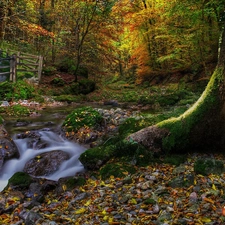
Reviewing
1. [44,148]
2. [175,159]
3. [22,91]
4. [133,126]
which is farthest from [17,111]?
[175,159]

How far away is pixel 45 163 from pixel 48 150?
37.7 inches

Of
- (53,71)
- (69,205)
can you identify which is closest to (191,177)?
(69,205)

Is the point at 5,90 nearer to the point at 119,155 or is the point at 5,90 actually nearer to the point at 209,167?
the point at 119,155

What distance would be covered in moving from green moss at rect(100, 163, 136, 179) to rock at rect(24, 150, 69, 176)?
4.85 feet

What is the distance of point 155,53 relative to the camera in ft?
66.3

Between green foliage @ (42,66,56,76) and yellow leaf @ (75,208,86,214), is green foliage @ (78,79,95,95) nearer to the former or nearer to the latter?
green foliage @ (42,66,56,76)

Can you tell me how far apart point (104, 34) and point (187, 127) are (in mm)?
16937

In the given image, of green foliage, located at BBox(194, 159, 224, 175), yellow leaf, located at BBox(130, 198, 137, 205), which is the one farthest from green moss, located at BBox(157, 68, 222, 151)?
yellow leaf, located at BBox(130, 198, 137, 205)

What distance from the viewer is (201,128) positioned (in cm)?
467

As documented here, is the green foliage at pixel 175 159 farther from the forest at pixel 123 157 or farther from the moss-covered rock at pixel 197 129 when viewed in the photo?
the moss-covered rock at pixel 197 129

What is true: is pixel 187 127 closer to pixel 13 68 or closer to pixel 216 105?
pixel 216 105

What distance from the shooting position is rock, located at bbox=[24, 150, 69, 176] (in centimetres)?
540

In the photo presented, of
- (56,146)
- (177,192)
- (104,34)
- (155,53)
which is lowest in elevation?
(56,146)

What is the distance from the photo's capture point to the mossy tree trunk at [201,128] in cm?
453
